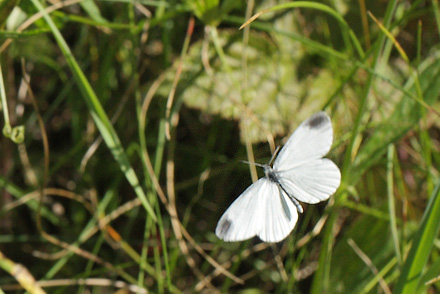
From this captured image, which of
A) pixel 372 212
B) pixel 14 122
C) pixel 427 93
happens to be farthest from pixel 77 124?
pixel 427 93

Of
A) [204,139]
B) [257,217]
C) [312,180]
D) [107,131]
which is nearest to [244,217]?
[257,217]

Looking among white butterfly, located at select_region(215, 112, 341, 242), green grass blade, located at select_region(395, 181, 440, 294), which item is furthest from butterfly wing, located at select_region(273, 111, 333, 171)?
green grass blade, located at select_region(395, 181, 440, 294)

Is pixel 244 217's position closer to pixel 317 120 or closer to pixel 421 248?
pixel 317 120

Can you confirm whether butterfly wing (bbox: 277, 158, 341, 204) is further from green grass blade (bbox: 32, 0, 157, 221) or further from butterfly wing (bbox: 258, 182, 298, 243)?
green grass blade (bbox: 32, 0, 157, 221)

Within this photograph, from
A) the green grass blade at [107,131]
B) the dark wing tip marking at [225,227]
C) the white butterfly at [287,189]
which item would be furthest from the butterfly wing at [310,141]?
the green grass blade at [107,131]

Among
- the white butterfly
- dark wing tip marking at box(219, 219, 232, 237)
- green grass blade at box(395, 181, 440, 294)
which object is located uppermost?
the white butterfly

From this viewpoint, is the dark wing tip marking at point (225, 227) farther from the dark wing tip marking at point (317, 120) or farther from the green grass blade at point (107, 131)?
the green grass blade at point (107, 131)
